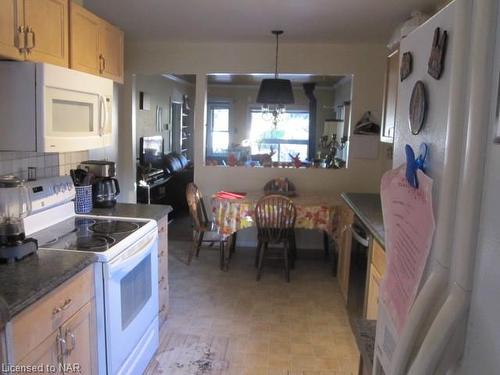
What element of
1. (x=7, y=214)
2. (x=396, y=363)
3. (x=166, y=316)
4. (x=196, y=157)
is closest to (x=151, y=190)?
(x=196, y=157)

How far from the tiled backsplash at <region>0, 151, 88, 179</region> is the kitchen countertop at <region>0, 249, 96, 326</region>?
0.63 meters

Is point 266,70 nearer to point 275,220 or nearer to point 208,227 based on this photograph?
point 275,220

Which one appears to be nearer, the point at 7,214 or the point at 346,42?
the point at 7,214

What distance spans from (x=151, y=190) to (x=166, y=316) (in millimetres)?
2755

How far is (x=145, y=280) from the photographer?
7.82 ft

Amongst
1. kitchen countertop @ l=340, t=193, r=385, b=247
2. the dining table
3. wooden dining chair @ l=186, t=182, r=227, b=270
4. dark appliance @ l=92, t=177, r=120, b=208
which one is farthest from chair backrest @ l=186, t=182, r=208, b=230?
kitchen countertop @ l=340, t=193, r=385, b=247

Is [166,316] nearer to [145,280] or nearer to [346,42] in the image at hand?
[145,280]

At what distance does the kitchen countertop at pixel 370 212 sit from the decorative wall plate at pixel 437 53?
4.50 feet

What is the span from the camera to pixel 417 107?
901 millimetres

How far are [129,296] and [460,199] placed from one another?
1876 mm

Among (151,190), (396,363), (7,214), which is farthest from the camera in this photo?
(151,190)

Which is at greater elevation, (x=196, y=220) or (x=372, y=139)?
(x=372, y=139)

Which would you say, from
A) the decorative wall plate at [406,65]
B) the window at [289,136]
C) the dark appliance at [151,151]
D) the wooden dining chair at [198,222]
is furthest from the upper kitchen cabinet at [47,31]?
the window at [289,136]

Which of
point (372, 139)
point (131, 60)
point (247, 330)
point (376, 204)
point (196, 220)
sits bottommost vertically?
point (247, 330)
